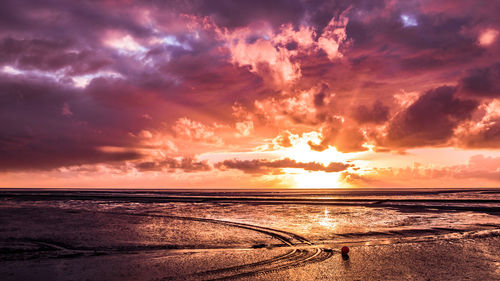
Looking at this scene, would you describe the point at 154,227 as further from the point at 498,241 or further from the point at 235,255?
the point at 498,241

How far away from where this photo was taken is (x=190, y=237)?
15.7 m

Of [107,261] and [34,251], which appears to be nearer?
[107,261]

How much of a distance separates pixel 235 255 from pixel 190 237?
4959 millimetres

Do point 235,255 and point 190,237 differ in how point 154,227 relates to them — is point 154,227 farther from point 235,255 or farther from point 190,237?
point 235,255

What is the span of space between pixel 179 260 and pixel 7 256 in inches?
242

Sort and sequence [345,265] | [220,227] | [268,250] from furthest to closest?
1. [220,227]
2. [268,250]
3. [345,265]

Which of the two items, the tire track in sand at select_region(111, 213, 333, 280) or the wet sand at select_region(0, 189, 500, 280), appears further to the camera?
the wet sand at select_region(0, 189, 500, 280)

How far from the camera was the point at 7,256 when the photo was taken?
1141cm

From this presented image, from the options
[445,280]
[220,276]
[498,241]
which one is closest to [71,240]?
[220,276]

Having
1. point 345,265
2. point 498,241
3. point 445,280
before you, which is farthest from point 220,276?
point 498,241

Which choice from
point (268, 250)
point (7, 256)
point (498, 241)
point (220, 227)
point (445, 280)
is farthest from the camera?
point (220, 227)

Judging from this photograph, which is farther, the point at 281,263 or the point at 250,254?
the point at 250,254

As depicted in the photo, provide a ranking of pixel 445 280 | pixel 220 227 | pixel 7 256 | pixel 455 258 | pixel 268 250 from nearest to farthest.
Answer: pixel 445 280, pixel 455 258, pixel 7 256, pixel 268 250, pixel 220 227

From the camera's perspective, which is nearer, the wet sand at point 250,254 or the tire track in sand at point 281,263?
the tire track in sand at point 281,263
